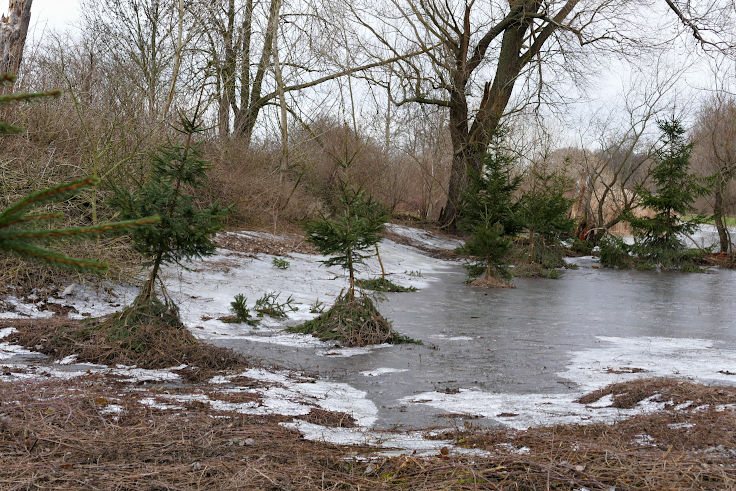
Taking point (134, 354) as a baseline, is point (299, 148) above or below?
above

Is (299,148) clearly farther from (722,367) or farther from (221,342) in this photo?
(722,367)

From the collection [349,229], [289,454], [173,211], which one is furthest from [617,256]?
[289,454]

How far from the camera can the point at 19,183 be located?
961cm

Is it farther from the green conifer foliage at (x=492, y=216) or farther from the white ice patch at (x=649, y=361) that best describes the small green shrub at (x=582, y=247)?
the white ice patch at (x=649, y=361)

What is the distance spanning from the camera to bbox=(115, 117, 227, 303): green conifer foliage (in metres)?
6.51

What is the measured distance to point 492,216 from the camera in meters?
18.9

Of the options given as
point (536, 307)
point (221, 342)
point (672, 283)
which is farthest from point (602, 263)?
point (221, 342)

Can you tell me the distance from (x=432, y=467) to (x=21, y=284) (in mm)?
7563

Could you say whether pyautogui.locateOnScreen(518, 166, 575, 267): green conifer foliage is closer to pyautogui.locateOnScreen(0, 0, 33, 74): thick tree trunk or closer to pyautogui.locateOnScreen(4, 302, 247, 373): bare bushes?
pyautogui.locateOnScreen(0, 0, 33, 74): thick tree trunk

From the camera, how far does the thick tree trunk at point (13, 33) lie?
1087cm

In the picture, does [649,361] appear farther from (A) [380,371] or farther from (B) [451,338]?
(A) [380,371]

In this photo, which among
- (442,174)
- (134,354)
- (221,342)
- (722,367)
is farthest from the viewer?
(442,174)

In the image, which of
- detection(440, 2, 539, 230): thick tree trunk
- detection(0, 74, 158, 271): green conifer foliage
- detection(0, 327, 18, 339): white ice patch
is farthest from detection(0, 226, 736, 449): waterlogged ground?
detection(440, 2, 539, 230): thick tree trunk

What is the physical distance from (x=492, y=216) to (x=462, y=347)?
11.1 metres
